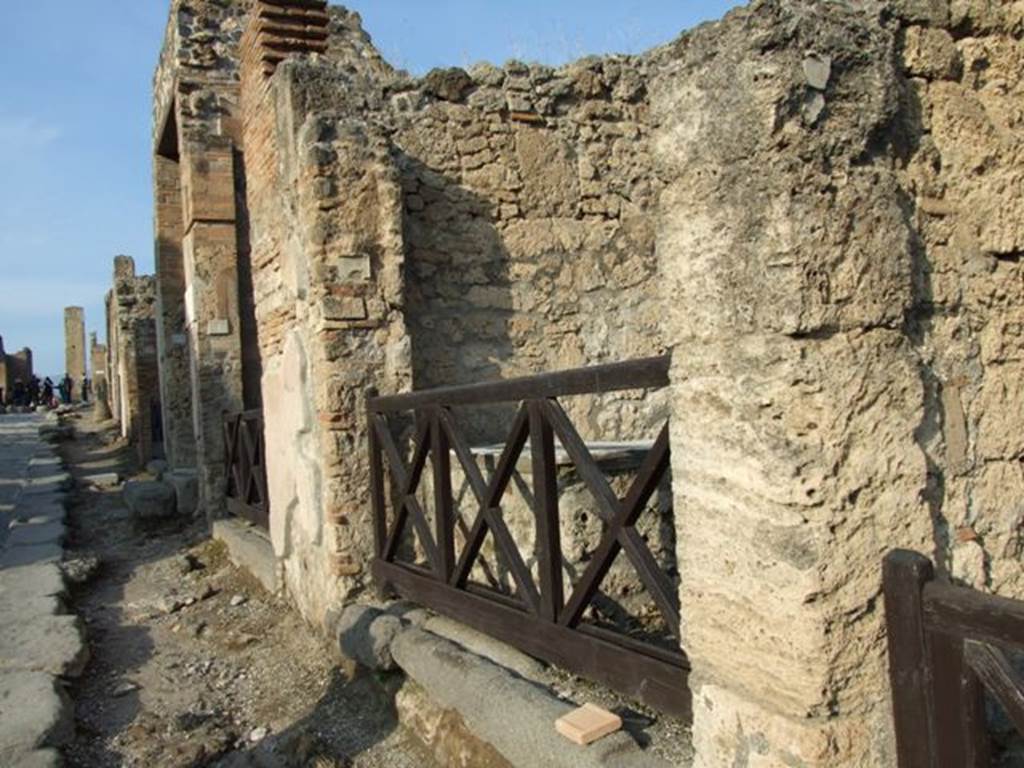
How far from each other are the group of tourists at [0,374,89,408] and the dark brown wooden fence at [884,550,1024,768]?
36692mm

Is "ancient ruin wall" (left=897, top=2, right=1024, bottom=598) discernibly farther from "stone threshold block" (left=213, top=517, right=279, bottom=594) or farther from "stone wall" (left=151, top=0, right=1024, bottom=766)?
"stone threshold block" (left=213, top=517, right=279, bottom=594)

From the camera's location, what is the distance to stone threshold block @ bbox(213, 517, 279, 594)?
19.3 feet

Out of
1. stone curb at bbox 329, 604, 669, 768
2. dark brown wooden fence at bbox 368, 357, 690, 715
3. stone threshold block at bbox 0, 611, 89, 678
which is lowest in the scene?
stone threshold block at bbox 0, 611, 89, 678

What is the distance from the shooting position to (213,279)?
916 cm

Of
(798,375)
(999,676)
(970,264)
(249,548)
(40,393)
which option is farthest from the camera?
(40,393)

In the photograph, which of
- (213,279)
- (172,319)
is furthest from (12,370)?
(213,279)

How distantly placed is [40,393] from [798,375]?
40.5 meters

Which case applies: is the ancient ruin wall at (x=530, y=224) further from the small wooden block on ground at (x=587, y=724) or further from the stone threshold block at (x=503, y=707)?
the small wooden block on ground at (x=587, y=724)

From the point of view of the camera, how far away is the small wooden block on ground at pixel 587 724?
2.45 m

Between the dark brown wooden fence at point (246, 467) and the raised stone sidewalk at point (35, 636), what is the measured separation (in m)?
1.43

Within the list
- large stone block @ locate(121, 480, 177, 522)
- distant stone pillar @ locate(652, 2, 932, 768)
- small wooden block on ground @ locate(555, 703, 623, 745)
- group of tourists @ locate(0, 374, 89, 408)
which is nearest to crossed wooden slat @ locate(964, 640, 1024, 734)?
distant stone pillar @ locate(652, 2, 932, 768)

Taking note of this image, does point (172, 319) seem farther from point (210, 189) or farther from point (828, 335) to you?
point (828, 335)

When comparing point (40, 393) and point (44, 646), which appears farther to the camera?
point (40, 393)

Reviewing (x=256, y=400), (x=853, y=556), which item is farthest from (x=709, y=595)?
(x=256, y=400)
